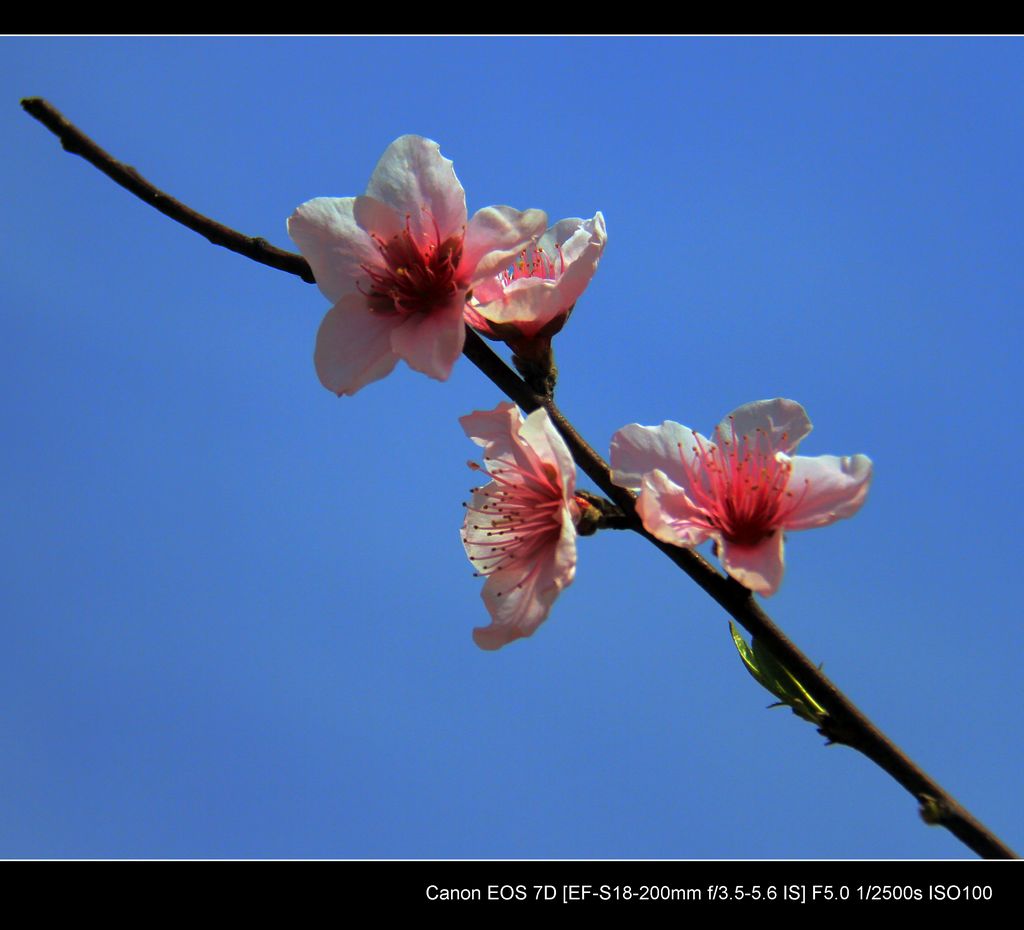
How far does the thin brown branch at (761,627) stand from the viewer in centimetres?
117

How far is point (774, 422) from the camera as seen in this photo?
145cm

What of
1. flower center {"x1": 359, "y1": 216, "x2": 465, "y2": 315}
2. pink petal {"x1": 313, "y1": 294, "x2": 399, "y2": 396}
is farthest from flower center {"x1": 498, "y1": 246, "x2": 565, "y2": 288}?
pink petal {"x1": 313, "y1": 294, "x2": 399, "y2": 396}

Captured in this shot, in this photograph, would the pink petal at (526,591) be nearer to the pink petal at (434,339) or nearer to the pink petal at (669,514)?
the pink petal at (669,514)

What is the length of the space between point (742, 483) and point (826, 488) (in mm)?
126

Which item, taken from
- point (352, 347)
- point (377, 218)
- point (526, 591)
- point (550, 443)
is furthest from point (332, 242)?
point (526, 591)

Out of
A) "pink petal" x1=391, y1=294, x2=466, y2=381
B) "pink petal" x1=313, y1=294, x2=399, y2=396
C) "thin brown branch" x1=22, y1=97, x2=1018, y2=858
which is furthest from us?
"pink petal" x1=313, y1=294, x2=399, y2=396

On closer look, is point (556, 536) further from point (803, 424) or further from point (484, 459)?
point (803, 424)

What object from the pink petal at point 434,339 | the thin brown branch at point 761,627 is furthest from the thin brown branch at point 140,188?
the pink petal at point 434,339

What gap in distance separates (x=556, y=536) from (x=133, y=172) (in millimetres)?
806

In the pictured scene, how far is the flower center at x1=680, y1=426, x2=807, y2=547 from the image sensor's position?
1339 mm

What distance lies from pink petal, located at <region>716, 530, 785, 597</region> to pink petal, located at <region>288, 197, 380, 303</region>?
721 mm

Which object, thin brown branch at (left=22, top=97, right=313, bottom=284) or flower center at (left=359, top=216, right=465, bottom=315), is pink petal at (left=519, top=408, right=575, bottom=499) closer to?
flower center at (left=359, top=216, right=465, bottom=315)
